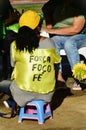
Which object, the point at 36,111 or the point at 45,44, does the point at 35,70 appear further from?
the point at 36,111

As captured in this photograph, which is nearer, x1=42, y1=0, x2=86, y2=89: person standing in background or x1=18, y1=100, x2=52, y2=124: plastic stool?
x1=18, y1=100, x2=52, y2=124: plastic stool

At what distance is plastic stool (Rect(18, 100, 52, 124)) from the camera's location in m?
5.61

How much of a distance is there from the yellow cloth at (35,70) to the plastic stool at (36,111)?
6.5 inches

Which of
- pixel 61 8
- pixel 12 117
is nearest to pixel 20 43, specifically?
pixel 12 117

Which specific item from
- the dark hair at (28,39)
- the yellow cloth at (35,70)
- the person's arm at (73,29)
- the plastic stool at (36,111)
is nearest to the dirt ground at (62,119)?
the plastic stool at (36,111)

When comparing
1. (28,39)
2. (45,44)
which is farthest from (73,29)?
(28,39)

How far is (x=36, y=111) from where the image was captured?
5773mm

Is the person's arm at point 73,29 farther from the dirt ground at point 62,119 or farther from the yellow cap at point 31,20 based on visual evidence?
the yellow cap at point 31,20

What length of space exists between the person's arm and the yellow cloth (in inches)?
66.0

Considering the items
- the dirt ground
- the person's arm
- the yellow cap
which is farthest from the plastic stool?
the person's arm

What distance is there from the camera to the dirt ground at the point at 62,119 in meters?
5.55

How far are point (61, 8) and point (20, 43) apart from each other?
212cm

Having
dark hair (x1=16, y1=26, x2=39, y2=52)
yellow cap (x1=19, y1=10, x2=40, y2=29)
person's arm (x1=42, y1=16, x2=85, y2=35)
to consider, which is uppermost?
yellow cap (x1=19, y1=10, x2=40, y2=29)

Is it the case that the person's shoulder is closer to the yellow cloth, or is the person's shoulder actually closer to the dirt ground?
the yellow cloth
